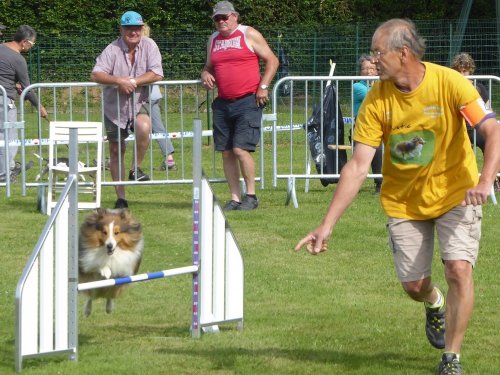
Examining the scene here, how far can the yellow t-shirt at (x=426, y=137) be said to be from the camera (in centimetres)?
577

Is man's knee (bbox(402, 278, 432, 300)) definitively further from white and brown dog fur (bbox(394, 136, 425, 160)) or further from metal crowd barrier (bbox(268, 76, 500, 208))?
metal crowd barrier (bbox(268, 76, 500, 208))

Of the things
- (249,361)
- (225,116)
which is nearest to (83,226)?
(249,361)

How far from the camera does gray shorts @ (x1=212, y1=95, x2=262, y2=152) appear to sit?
38.7ft

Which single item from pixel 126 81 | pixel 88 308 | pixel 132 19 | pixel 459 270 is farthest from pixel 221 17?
pixel 459 270

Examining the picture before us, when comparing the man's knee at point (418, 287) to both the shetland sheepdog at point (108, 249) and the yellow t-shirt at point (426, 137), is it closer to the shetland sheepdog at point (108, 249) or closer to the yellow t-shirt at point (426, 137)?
the yellow t-shirt at point (426, 137)

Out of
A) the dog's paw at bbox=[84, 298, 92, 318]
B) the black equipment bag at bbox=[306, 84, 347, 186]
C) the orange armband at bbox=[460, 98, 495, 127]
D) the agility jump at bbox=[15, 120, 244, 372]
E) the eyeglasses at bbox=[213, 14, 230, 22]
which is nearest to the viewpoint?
the orange armband at bbox=[460, 98, 495, 127]

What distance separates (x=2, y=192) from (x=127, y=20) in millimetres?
2999

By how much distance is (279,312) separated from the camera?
7781 mm

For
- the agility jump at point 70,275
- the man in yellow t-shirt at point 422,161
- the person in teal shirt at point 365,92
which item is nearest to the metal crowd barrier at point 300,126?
the person in teal shirt at point 365,92

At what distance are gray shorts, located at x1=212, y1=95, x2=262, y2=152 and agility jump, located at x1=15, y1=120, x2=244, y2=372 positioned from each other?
15.8 feet

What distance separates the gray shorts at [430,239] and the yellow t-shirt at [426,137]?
0.19 feet

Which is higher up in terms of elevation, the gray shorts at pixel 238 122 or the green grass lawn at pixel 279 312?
the gray shorts at pixel 238 122

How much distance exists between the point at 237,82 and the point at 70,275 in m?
5.83

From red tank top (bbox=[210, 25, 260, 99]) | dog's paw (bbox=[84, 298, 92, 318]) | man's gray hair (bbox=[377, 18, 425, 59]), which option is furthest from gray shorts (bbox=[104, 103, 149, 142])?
man's gray hair (bbox=[377, 18, 425, 59])
